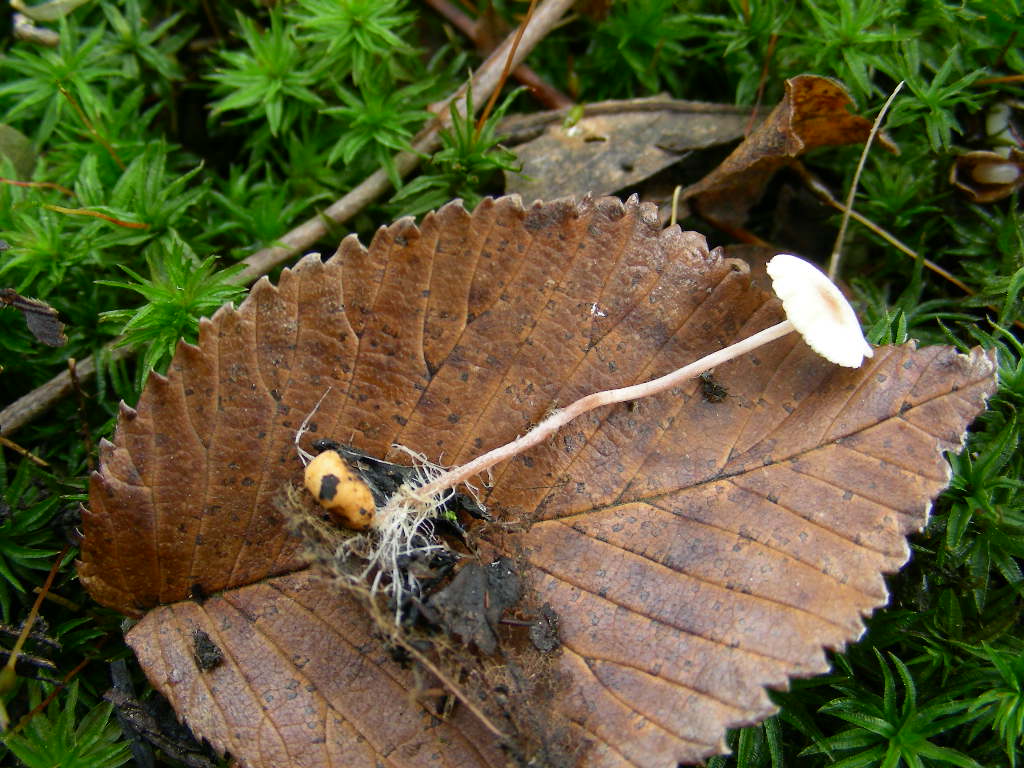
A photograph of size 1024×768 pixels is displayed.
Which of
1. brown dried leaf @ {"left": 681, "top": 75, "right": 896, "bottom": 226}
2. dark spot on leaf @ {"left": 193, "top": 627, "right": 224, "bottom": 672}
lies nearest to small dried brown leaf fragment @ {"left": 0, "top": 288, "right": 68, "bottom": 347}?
dark spot on leaf @ {"left": 193, "top": 627, "right": 224, "bottom": 672}

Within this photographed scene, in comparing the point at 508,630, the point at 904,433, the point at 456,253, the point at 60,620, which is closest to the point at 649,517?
the point at 508,630

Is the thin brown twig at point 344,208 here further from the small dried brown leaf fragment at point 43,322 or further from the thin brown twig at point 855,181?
the thin brown twig at point 855,181

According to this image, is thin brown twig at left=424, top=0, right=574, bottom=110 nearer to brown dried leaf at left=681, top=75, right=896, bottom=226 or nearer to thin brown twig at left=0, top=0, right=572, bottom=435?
thin brown twig at left=0, top=0, right=572, bottom=435

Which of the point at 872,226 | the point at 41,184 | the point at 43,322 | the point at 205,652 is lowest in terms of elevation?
the point at 205,652

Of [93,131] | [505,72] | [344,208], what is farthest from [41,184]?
[505,72]

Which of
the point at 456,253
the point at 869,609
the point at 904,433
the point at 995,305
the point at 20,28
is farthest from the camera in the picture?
the point at 20,28

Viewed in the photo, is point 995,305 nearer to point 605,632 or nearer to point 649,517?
point 649,517

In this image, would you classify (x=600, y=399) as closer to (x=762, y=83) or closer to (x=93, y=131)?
A: (x=762, y=83)
